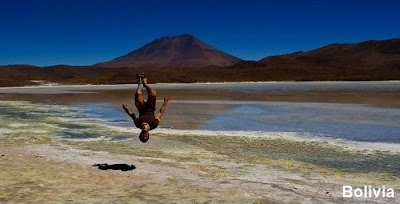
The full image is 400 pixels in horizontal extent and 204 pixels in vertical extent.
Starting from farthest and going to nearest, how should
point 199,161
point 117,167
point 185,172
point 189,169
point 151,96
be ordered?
point 199,161, point 117,167, point 189,169, point 185,172, point 151,96

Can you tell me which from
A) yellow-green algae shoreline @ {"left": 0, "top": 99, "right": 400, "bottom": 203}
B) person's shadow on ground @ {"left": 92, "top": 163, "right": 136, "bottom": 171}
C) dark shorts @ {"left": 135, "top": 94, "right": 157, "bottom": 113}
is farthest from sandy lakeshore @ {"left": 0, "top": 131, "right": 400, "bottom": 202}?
dark shorts @ {"left": 135, "top": 94, "right": 157, "bottom": 113}

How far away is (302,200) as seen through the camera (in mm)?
8250

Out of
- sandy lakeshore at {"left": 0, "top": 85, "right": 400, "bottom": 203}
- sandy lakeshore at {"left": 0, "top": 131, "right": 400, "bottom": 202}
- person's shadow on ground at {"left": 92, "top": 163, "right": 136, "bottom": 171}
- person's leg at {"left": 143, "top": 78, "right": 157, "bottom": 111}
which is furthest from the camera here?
person's shadow on ground at {"left": 92, "top": 163, "right": 136, "bottom": 171}

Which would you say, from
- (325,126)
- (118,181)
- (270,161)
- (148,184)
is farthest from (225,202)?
(325,126)

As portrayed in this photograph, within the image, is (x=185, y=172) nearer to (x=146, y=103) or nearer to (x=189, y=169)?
(x=189, y=169)

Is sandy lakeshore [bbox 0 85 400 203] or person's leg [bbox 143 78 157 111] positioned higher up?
person's leg [bbox 143 78 157 111]

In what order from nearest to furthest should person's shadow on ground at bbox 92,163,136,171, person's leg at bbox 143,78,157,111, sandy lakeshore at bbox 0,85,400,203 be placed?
1. sandy lakeshore at bbox 0,85,400,203
2. person's leg at bbox 143,78,157,111
3. person's shadow on ground at bbox 92,163,136,171

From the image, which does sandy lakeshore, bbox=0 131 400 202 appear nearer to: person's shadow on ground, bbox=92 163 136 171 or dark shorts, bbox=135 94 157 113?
person's shadow on ground, bbox=92 163 136 171

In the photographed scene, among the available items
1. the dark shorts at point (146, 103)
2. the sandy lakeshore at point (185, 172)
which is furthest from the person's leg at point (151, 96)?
the sandy lakeshore at point (185, 172)

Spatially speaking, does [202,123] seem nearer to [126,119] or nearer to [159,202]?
[126,119]

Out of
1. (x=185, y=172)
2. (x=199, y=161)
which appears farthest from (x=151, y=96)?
(x=199, y=161)

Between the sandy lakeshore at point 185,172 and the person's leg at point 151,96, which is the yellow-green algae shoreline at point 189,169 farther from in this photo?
the person's leg at point 151,96

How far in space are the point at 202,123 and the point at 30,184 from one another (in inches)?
493

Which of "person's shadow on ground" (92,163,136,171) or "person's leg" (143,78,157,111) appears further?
"person's shadow on ground" (92,163,136,171)
